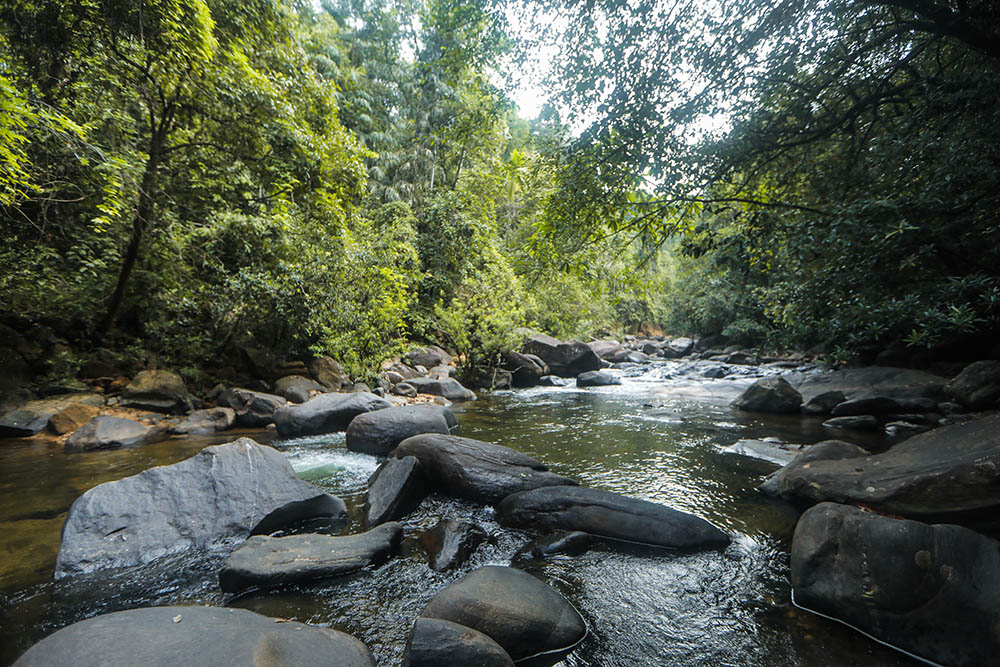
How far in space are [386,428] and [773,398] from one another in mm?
7471

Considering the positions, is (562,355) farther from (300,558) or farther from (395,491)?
(300,558)

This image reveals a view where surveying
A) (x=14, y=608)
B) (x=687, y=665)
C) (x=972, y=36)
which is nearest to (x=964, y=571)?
(x=687, y=665)

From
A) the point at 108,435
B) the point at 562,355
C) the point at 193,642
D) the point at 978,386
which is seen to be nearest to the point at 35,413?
the point at 108,435

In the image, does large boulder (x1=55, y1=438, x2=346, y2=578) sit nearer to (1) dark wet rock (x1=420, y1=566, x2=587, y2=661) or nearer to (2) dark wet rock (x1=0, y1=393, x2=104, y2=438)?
(1) dark wet rock (x1=420, y1=566, x2=587, y2=661)

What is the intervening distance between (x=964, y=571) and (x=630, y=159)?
4.32 meters

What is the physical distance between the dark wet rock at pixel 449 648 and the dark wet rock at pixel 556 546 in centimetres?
116

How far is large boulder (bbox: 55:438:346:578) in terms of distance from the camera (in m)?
2.92

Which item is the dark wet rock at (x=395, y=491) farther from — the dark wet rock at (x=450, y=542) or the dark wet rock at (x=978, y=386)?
the dark wet rock at (x=978, y=386)

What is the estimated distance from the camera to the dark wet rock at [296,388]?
335 inches

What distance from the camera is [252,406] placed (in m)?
7.54

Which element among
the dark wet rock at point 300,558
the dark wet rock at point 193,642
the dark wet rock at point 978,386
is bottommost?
the dark wet rock at point 300,558

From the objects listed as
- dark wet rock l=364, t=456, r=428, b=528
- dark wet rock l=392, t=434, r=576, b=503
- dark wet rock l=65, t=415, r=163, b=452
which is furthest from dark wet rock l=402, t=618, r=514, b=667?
dark wet rock l=65, t=415, r=163, b=452

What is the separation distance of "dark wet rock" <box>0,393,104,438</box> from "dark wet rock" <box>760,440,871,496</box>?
10.1m

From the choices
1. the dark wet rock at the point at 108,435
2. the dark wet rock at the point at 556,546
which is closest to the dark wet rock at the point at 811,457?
the dark wet rock at the point at 556,546
